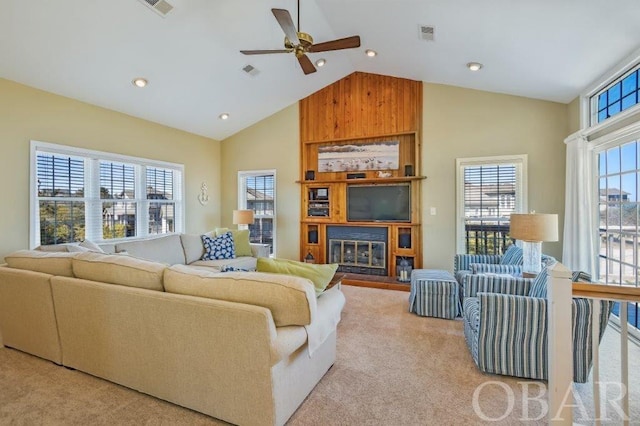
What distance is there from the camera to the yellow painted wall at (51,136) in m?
3.50

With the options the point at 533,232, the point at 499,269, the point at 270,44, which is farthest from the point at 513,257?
the point at 270,44

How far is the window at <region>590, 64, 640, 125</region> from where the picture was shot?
3016 millimetres

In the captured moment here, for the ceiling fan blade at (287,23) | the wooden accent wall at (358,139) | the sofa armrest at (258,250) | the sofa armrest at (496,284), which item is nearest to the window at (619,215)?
the sofa armrest at (496,284)

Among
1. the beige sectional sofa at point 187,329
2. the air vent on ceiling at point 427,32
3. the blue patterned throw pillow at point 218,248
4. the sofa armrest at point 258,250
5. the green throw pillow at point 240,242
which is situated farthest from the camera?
the sofa armrest at point 258,250

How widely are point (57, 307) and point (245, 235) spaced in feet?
10.1

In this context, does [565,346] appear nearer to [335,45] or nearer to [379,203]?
[335,45]

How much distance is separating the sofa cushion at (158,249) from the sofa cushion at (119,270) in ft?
5.68

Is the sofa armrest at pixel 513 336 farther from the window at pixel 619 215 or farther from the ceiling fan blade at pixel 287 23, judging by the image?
the ceiling fan blade at pixel 287 23

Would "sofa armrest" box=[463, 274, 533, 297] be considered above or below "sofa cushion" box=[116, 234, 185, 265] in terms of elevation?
below

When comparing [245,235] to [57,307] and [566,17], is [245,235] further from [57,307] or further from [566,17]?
[566,17]

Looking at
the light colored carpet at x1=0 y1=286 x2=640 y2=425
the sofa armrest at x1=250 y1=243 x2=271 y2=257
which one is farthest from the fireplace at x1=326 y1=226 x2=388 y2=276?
the light colored carpet at x1=0 y1=286 x2=640 y2=425

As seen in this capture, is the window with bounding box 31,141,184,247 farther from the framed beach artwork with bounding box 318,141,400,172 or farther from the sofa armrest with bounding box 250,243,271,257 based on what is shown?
the framed beach artwork with bounding box 318,141,400,172

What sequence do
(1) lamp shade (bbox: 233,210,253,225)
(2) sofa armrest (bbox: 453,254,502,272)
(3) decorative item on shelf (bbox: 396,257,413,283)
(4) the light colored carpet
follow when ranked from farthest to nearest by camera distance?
(1) lamp shade (bbox: 233,210,253,225)
(3) decorative item on shelf (bbox: 396,257,413,283)
(2) sofa armrest (bbox: 453,254,502,272)
(4) the light colored carpet

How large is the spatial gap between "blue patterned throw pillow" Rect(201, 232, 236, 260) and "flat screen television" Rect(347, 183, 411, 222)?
2173mm
